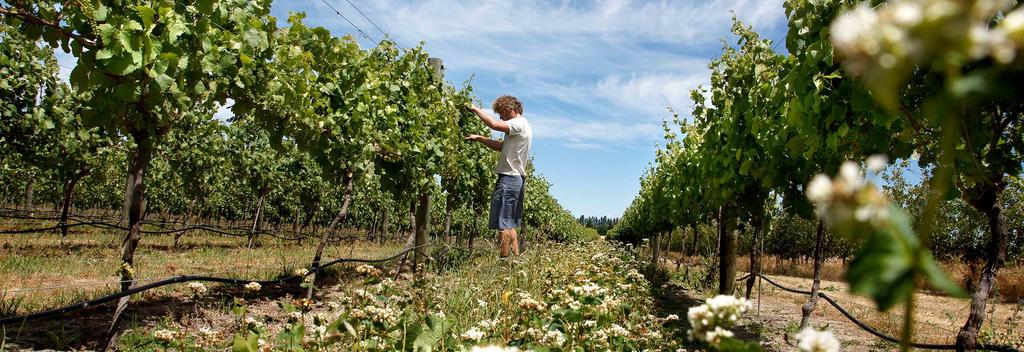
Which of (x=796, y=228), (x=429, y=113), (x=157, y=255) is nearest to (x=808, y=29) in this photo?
(x=429, y=113)

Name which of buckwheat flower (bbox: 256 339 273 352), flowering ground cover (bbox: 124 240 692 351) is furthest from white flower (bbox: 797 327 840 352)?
buckwheat flower (bbox: 256 339 273 352)

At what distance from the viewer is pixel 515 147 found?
6113 millimetres

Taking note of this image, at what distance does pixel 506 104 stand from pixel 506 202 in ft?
3.44

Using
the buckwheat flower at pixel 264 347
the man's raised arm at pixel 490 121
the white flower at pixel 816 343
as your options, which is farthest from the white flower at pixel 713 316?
the man's raised arm at pixel 490 121

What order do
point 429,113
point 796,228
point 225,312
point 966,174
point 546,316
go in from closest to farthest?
point 546,316, point 966,174, point 225,312, point 429,113, point 796,228

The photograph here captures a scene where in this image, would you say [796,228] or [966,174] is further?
[796,228]

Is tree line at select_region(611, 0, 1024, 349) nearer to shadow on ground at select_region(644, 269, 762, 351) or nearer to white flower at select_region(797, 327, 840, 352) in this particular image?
white flower at select_region(797, 327, 840, 352)

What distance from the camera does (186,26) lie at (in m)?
3.68

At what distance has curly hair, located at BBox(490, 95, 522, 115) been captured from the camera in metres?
6.28

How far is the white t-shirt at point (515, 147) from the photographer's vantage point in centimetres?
607

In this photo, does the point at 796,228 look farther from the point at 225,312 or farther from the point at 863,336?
the point at 225,312

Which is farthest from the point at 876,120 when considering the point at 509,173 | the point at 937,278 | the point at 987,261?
the point at 509,173

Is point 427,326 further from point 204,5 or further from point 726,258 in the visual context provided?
point 726,258

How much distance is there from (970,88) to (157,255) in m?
14.0
